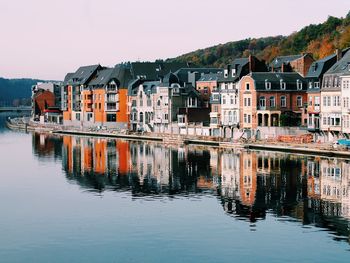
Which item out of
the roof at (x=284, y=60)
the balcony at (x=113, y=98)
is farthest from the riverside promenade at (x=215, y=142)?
the roof at (x=284, y=60)

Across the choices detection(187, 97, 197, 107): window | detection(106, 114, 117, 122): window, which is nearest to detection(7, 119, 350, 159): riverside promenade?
detection(106, 114, 117, 122): window

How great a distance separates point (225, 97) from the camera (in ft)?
290

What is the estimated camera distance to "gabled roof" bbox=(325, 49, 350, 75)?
231 ft

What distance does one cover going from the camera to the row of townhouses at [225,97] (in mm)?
73625

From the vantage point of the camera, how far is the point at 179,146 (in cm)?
8362

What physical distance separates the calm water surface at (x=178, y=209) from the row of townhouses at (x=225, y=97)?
9.67m

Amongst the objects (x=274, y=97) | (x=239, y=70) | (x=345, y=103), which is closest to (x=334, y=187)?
(x=345, y=103)

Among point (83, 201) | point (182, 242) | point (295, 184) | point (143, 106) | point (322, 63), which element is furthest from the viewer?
point (143, 106)

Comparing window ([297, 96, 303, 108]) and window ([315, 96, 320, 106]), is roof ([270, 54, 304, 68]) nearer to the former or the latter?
window ([297, 96, 303, 108])

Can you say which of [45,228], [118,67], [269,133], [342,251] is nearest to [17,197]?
[45,228]

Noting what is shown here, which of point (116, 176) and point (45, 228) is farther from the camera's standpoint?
point (116, 176)

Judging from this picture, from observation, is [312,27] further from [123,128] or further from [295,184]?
[295,184]

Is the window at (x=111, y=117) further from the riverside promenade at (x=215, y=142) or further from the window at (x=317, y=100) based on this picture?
the window at (x=317, y=100)

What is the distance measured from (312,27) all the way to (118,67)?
38.7 meters
